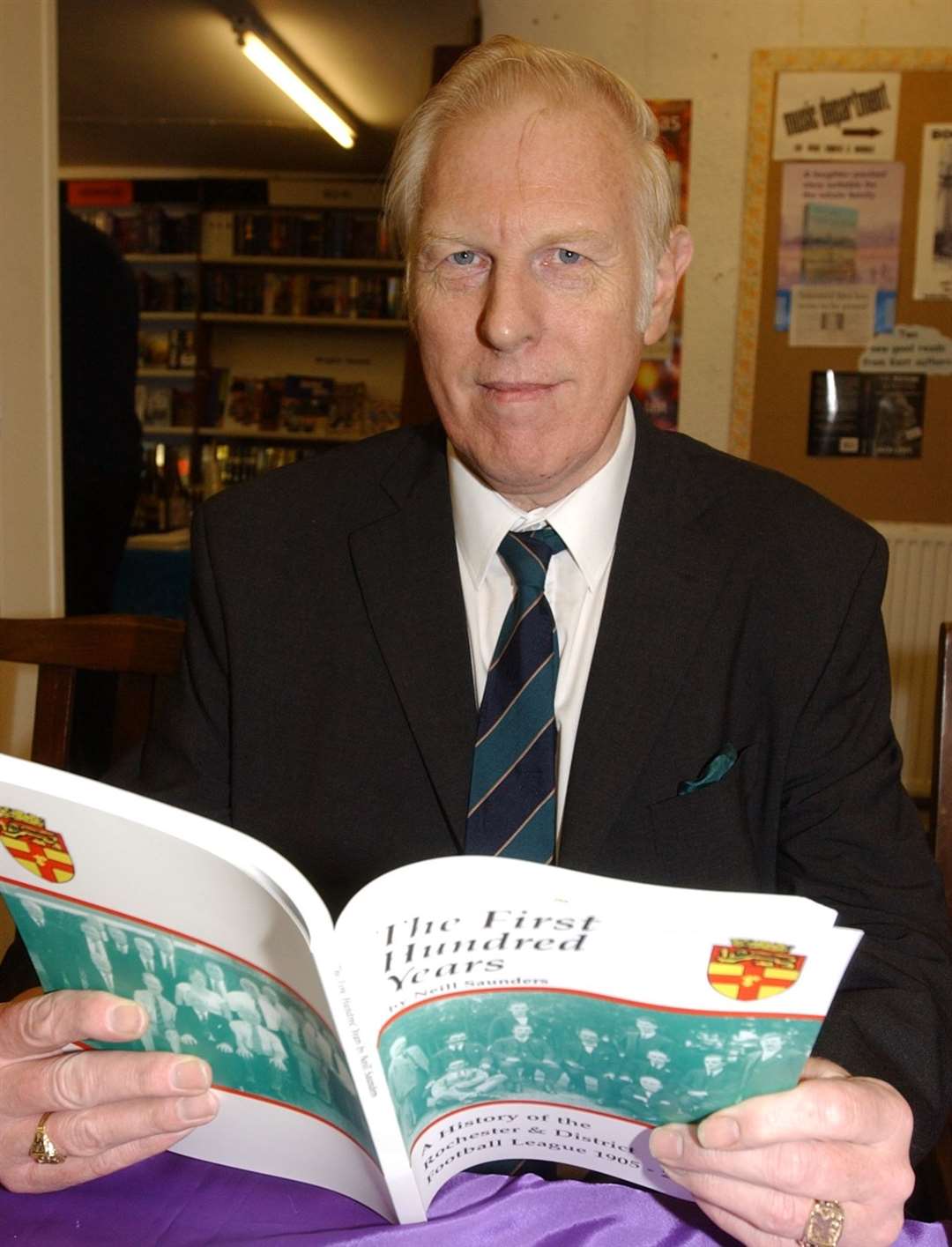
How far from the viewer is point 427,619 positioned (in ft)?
3.74

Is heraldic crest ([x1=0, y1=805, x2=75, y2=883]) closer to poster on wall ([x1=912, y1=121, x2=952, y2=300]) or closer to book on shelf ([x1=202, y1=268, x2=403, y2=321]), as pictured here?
poster on wall ([x1=912, y1=121, x2=952, y2=300])

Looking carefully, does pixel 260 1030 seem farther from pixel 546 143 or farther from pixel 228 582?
pixel 546 143

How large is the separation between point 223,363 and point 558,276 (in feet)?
22.2

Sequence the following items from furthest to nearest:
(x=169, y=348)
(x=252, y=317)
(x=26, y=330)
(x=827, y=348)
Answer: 1. (x=169, y=348)
2. (x=252, y=317)
3. (x=827, y=348)
4. (x=26, y=330)

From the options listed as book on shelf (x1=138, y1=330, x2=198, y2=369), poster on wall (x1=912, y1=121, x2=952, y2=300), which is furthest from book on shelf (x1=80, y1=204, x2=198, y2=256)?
poster on wall (x1=912, y1=121, x2=952, y2=300)

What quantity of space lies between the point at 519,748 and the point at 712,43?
3.33m

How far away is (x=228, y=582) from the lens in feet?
3.90

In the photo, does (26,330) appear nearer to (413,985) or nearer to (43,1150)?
(43,1150)

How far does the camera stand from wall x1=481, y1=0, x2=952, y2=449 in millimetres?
3609

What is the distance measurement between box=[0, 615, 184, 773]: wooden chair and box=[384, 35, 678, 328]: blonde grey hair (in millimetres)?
574

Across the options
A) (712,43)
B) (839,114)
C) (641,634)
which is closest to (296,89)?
(712,43)

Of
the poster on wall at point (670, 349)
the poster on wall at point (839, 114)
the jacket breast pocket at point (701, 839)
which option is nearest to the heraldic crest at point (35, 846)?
the jacket breast pocket at point (701, 839)

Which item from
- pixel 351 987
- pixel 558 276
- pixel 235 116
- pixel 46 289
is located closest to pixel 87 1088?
pixel 351 987

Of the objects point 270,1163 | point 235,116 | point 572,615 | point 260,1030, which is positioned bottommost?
point 270,1163
